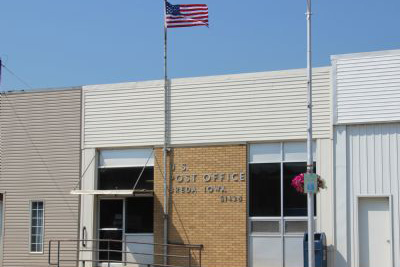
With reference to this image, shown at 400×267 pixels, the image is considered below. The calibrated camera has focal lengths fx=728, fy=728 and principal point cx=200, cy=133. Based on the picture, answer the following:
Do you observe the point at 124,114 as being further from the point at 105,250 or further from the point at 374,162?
the point at 374,162

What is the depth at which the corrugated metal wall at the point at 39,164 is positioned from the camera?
2448 centimetres

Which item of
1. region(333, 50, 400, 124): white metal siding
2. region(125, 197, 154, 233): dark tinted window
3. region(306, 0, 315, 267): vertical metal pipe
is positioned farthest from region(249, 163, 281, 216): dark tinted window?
region(125, 197, 154, 233): dark tinted window

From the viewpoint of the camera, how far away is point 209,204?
73.3 ft

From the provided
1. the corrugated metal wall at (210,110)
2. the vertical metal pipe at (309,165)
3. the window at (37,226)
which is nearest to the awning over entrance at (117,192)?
the corrugated metal wall at (210,110)

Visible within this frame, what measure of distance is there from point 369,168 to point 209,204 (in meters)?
5.04

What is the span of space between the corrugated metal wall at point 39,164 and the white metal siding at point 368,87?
9061 mm

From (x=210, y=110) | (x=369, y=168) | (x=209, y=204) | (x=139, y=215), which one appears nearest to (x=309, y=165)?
(x=369, y=168)

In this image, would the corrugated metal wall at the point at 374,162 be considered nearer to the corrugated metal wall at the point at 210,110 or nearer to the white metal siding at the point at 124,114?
the corrugated metal wall at the point at 210,110

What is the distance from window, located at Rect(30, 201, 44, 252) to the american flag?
7.62 m

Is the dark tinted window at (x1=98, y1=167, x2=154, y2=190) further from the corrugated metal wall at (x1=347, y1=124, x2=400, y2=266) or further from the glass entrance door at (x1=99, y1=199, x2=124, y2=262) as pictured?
the corrugated metal wall at (x1=347, y1=124, x2=400, y2=266)

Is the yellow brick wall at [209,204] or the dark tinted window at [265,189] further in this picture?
the yellow brick wall at [209,204]

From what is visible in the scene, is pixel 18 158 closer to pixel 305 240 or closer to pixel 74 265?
pixel 74 265

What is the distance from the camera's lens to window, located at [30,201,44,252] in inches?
975

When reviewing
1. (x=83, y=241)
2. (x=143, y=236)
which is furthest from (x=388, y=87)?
(x=83, y=241)
